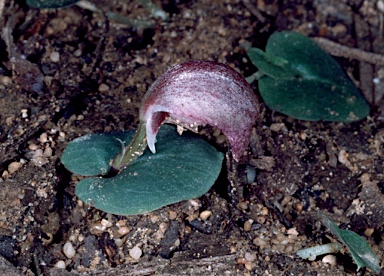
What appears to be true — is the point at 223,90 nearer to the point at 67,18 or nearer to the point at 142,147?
the point at 142,147

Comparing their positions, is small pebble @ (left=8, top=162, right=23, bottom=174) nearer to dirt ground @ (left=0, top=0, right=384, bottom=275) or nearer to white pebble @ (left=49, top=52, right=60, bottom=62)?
dirt ground @ (left=0, top=0, right=384, bottom=275)

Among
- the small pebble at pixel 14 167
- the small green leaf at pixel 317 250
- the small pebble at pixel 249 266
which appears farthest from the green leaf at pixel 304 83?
the small pebble at pixel 14 167

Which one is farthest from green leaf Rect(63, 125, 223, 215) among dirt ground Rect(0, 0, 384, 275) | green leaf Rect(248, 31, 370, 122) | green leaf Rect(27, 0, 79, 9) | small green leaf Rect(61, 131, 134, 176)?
green leaf Rect(27, 0, 79, 9)

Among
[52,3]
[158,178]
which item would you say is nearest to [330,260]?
[158,178]

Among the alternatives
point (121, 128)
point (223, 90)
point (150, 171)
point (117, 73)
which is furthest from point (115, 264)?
point (117, 73)

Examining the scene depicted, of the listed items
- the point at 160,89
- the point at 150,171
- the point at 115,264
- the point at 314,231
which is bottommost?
the point at 115,264
